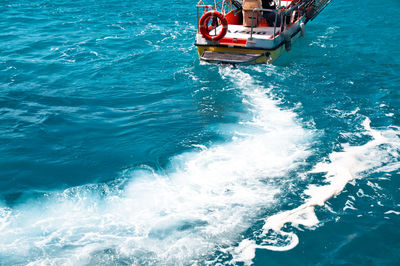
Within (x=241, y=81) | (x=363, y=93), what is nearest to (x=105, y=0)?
(x=241, y=81)

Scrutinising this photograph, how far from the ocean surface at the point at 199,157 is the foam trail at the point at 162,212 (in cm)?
3

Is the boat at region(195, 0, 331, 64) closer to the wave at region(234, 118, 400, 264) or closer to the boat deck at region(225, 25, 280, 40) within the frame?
the boat deck at region(225, 25, 280, 40)

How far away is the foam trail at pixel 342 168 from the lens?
23.7ft

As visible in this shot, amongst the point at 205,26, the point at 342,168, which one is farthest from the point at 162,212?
the point at 205,26

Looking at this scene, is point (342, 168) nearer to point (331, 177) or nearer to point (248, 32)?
point (331, 177)

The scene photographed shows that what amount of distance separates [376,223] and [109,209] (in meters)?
5.10

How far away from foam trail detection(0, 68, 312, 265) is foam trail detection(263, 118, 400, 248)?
51cm

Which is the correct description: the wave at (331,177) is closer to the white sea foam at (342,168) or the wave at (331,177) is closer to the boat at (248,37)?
the white sea foam at (342,168)

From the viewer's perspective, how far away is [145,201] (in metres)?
8.05

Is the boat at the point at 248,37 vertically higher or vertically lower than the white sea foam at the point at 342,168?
higher

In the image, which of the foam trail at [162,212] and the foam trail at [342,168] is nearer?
the foam trail at [162,212]

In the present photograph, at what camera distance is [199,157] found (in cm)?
943

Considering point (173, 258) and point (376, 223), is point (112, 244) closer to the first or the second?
point (173, 258)

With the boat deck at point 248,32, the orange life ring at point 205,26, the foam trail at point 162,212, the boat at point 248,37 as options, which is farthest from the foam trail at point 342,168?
the orange life ring at point 205,26
